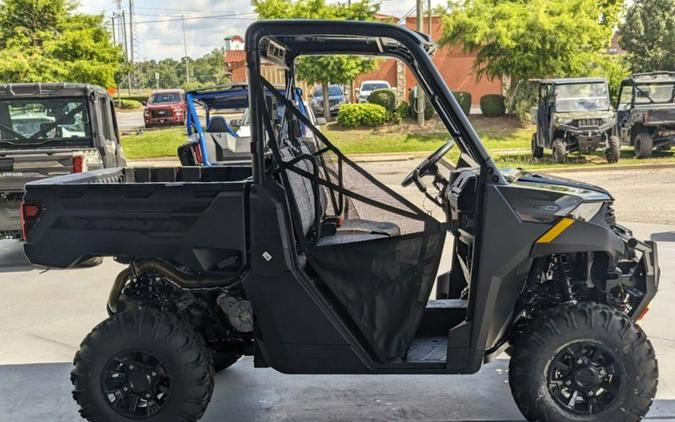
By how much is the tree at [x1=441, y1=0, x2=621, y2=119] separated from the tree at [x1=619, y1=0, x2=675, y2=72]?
34.8 ft

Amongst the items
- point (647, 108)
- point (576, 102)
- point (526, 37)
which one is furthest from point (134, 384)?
point (526, 37)

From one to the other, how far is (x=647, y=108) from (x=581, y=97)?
1.48 metres

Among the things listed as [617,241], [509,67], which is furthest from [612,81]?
[617,241]

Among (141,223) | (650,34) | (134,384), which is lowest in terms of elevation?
(134,384)

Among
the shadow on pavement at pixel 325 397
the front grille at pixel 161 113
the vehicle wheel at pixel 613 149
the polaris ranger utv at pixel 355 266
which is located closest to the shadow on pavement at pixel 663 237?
the shadow on pavement at pixel 325 397

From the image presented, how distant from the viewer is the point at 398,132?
72.0ft

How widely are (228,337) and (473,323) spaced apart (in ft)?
4.66

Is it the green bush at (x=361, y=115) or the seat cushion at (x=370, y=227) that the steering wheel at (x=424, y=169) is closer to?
the seat cushion at (x=370, y=227)

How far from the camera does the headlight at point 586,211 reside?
3.45 metres

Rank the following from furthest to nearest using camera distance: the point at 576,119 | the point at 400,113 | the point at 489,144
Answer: the point at 400,113 < the point at 489,144 < the point at 576,119

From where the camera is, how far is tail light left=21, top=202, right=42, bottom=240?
3709 mm

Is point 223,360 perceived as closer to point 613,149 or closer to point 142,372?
point 142,372

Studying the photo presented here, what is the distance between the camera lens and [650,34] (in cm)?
3359

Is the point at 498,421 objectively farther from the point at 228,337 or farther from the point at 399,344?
the point at 228,337
